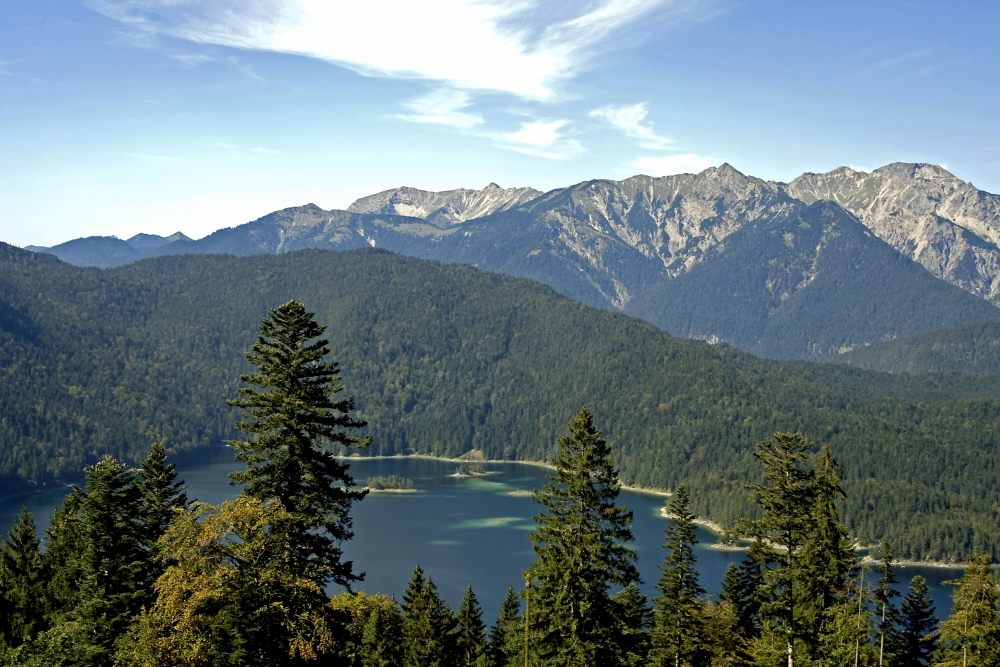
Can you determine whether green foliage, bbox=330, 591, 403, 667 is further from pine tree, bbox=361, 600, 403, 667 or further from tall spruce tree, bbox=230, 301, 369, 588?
tall spruce tree, bbox=230, 301, 369, 588

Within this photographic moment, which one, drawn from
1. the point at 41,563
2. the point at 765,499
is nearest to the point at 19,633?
the point at 41,563

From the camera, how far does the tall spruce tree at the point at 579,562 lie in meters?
35.8

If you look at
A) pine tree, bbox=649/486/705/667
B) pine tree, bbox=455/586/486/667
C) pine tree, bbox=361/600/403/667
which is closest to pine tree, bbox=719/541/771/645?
pine tree, bbox=649/486/705/667

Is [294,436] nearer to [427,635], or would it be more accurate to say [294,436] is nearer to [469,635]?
[427,635]

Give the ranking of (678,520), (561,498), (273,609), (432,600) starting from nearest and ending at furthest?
(273,609) < (561,498) < (678,520) < (432,600)

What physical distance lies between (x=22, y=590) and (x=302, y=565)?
1133 inches

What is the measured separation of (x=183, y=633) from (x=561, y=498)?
15.5 metres

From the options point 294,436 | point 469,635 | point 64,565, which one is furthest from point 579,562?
point 469,635

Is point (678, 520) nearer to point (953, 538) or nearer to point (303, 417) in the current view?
point (303, 417)

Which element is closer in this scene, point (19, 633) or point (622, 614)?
point (622, 614)

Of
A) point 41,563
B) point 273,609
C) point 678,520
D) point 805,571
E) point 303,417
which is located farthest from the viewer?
point 678,520

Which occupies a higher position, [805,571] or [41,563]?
[805,571]

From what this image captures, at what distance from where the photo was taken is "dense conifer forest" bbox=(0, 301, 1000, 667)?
86.7 ft

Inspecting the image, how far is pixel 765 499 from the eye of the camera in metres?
41.2
